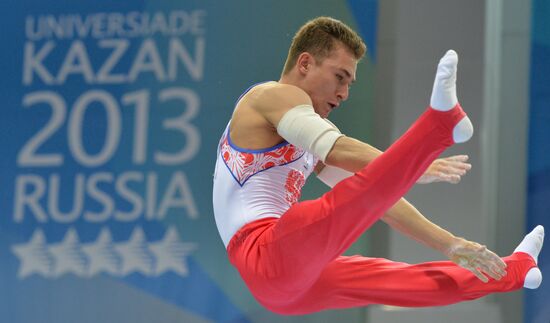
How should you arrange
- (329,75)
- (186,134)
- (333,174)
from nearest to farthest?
(329,75)
(333,174)
(186,134)

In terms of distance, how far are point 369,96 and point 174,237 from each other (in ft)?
4.60

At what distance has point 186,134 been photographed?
5191 millimetres

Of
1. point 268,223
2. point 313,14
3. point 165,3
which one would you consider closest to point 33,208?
point 165,3

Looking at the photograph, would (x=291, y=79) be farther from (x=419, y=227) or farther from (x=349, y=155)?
(x=419, y=227)

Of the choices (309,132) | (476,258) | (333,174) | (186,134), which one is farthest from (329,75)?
(186,134)

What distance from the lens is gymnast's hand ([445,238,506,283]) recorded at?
8.91ft

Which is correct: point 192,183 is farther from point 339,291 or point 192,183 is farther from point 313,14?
point 339,291

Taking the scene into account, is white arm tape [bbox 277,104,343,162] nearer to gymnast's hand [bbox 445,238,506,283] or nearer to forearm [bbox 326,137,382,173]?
forearm [bbox 326,137,382,173]

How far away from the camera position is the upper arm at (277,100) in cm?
280

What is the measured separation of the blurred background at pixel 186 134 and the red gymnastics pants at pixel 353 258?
192cm

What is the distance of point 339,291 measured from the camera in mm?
2877

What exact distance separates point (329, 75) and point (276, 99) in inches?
9.8

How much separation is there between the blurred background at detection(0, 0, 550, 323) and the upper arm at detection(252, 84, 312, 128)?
212cm

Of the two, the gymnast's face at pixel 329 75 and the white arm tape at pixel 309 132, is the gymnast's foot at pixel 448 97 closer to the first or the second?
the white arm tape at pixel 309 132
